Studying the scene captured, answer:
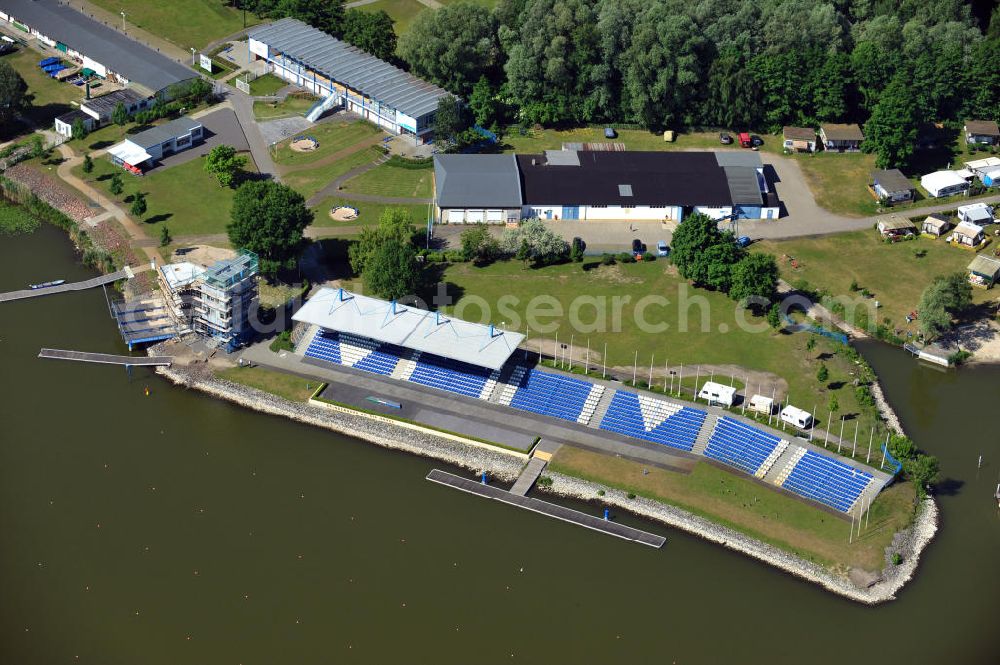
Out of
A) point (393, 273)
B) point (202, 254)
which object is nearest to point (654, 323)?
Result: point (393, 273)

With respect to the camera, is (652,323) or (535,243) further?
(535,243)

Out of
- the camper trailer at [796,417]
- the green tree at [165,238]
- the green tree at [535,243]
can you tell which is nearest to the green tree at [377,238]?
the green tree at [535,243]

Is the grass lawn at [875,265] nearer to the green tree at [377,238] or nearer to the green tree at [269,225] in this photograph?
the green tree at [377,238]

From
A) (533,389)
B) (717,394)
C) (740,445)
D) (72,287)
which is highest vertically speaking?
(717,394)

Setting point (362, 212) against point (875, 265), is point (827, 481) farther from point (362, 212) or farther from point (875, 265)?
point (362, 212)

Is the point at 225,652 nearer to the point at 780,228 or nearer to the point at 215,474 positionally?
the point at 215,474

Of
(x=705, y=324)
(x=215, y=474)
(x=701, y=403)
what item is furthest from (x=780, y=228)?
(x=215, y=474)
